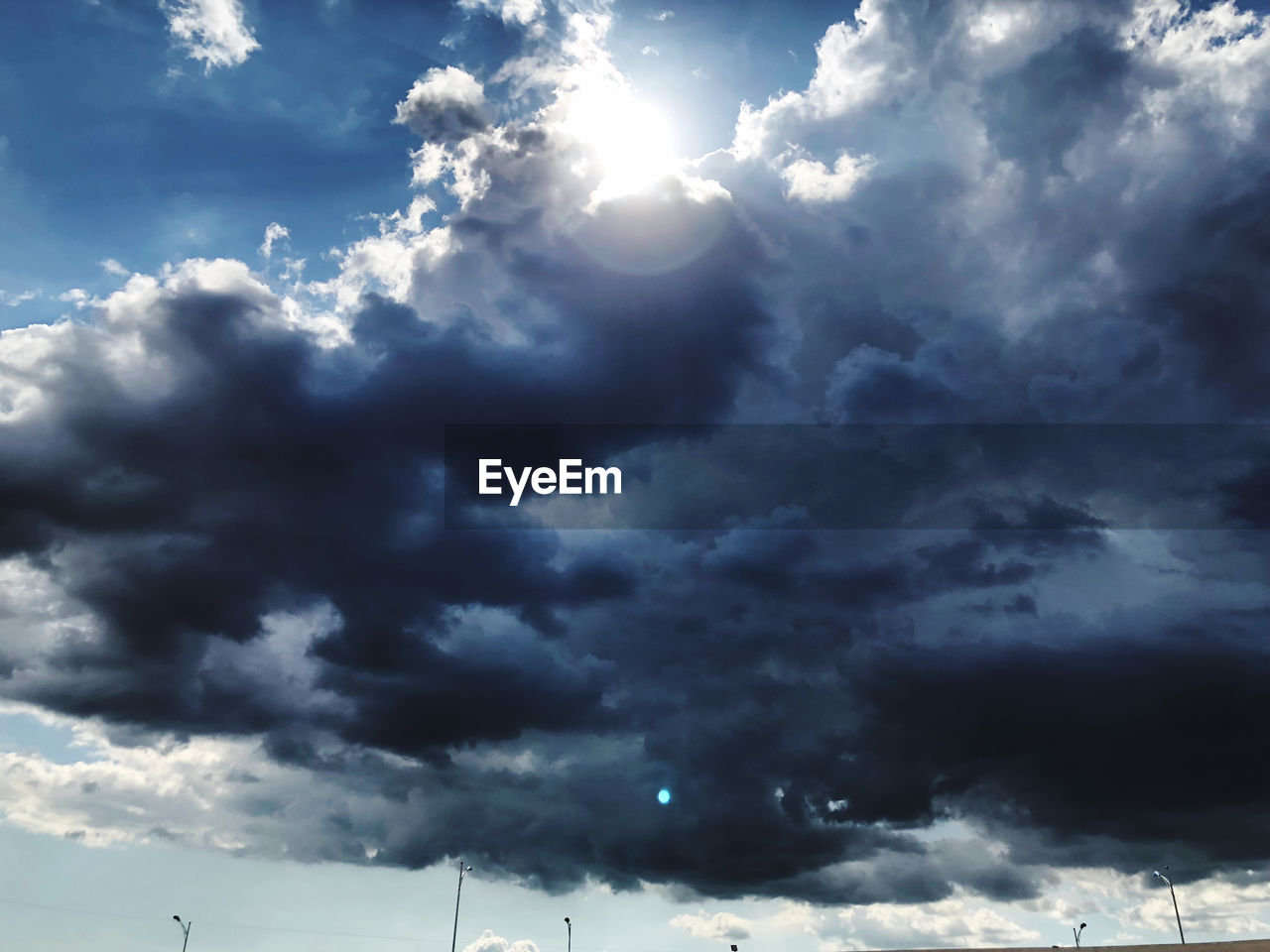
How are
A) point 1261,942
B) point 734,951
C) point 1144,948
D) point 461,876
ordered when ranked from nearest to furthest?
point 1261,942 → point 1144,948 → point 734,951 → point 461,876

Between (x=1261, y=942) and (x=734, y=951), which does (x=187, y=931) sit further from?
(x=1261, y=942)

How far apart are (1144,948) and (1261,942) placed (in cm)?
1141

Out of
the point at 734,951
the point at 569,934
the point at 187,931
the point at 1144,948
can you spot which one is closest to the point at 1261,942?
the point at 1144,948

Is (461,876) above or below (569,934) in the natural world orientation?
above

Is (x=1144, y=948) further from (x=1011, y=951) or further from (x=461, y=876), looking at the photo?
(x=461, y=876)

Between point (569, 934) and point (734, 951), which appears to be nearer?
point (734, 951)

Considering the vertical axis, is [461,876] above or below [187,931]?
above

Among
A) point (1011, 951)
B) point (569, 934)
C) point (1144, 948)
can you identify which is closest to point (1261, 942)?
point (1144, 948)

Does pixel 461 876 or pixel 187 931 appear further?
pixel 187 931

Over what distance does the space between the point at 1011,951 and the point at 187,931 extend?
127 m

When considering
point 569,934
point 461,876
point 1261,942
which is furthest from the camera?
point 569,934

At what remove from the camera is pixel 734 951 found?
358 feet

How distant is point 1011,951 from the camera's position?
96.7m

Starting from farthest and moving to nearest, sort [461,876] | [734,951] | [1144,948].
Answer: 1. [461,876]
2. [734,951]
3. [1144,948]
